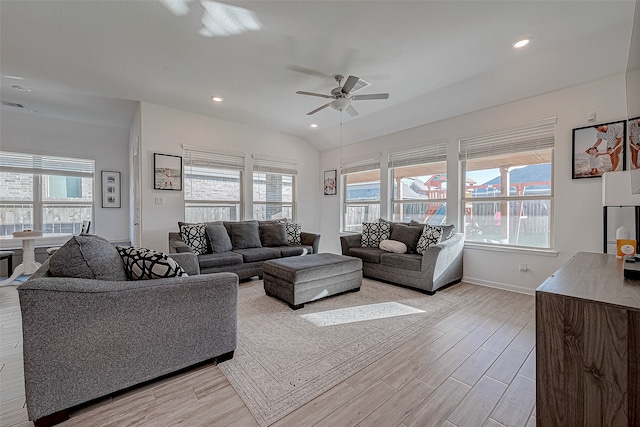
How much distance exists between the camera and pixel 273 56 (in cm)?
281

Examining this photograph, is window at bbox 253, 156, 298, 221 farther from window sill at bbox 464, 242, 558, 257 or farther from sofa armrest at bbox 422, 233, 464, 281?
window sill at bbox 464, 242, 558, 257

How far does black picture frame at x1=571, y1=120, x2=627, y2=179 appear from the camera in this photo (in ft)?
9.20

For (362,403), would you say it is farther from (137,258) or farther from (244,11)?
(244,11)

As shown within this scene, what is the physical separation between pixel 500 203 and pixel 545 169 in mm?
661

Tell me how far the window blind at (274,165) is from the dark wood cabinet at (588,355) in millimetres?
5006

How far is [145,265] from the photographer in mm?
1713

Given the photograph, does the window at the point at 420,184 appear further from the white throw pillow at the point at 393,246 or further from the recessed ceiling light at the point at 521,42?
the recessed ceiling light at the point at 521,42

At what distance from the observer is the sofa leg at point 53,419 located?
1.31 m

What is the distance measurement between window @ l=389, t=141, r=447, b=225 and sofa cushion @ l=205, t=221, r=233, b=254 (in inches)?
124

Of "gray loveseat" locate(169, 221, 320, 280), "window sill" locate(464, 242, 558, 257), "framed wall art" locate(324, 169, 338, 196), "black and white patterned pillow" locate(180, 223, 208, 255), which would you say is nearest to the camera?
"window sill" locate(464, 242, 558, 257)

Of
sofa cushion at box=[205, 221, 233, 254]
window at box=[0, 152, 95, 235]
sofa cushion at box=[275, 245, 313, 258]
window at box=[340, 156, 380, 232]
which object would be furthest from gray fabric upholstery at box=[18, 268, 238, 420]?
window at box=[0, 152, 95, 235]

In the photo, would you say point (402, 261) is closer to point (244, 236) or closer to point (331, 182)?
point (244, 236)

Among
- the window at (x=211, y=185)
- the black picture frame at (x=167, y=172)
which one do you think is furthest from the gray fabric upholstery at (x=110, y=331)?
the window at (x=211, y=185)

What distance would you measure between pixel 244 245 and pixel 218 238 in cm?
45
